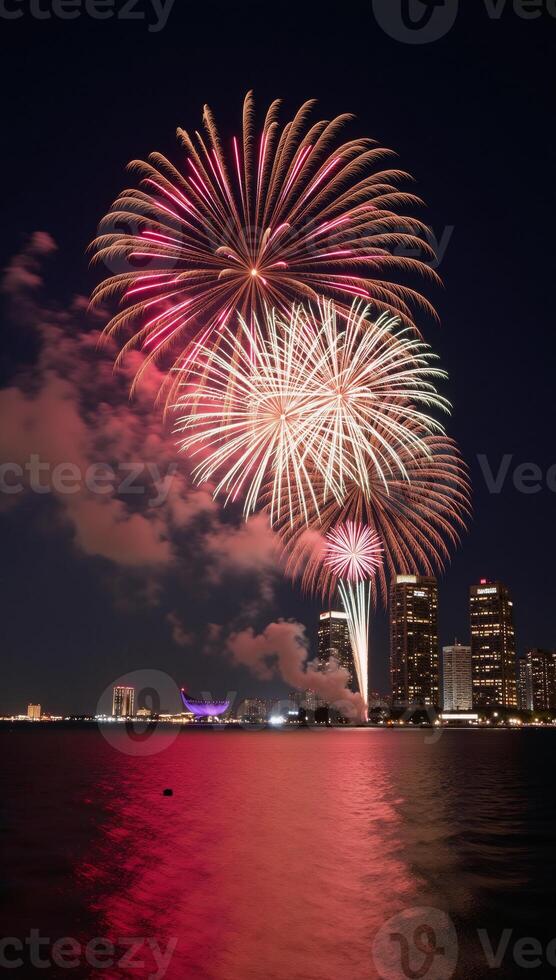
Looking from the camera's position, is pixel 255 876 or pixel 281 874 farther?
pixel 281 874

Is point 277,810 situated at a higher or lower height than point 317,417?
lower

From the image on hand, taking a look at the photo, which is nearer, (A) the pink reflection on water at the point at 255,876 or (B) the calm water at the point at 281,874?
(B) the calm water at the point at 281,874

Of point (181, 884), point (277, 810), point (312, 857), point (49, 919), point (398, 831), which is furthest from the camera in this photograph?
point (277, 810)

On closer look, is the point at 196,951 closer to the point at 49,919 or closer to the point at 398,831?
the point at 49,919

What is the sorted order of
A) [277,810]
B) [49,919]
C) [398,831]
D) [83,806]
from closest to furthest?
1. [49,919]
2. [398,831]
3. [277,810]
4. [83,806]

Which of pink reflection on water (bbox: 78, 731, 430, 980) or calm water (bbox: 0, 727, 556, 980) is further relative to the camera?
pink reflection on water (bbox: 78, 731, 430, 980)

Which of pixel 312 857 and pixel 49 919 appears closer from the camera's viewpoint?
pixel 49 919

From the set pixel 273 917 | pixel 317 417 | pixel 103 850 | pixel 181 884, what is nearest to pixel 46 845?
pixel 103 850
